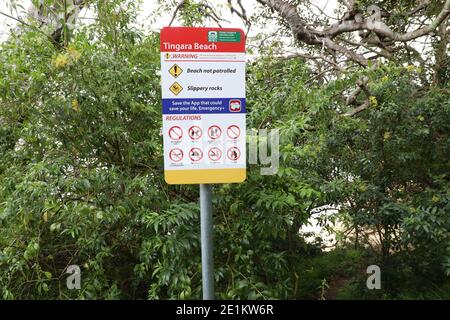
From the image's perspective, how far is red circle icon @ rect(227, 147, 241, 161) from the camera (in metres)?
1.71

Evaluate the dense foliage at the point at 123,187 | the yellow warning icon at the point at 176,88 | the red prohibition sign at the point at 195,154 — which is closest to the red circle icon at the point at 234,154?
the red prohibition sign at the point at 195,154

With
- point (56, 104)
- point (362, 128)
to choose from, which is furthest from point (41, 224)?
point (362, 128)

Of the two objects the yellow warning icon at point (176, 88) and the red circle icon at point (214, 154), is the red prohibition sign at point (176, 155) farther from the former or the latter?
the yellow warning icon at point (176, 88)

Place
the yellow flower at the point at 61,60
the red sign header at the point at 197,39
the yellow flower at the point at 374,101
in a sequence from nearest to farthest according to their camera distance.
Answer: the red sign header at the point at 197,39, the yellow flower at the point at 61,60, the yellow flower at the point at 374,101

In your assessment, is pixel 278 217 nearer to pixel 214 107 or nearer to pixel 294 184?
pixel 294 184

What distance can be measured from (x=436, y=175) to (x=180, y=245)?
2.30 m

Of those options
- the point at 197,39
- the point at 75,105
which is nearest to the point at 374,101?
the point at 197,39

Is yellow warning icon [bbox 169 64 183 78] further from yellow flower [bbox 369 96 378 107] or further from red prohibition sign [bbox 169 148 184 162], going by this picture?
yellow flower [bbox 369 96 378 107]

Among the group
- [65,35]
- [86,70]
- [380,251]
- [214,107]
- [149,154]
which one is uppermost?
[65,35]

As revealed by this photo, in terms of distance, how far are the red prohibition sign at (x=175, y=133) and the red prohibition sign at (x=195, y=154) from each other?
3.1 inches

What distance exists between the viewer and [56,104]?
2.26 metres

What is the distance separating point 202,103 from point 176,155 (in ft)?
0.79

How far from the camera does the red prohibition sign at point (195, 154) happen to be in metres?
1.68

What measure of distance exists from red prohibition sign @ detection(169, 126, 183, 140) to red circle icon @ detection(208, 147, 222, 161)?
141 millimetres
